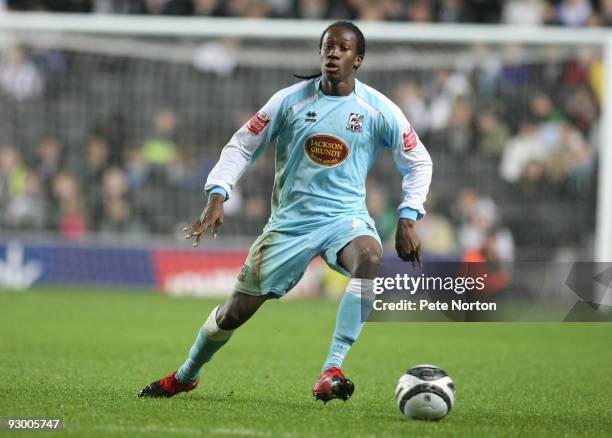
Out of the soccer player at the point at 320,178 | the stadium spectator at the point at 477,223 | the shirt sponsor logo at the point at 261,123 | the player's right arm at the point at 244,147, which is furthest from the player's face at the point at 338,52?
the stadium spectator at the point at 477,223

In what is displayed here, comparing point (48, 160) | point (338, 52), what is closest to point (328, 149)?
point (338, 52)

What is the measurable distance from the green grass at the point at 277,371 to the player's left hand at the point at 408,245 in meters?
0.96

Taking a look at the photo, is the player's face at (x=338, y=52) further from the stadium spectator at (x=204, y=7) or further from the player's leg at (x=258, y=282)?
the stadium spectator at (x=204, y=7)

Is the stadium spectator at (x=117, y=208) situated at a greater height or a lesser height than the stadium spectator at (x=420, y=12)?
lesser

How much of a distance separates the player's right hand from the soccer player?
0.16ft

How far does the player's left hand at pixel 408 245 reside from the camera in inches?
272

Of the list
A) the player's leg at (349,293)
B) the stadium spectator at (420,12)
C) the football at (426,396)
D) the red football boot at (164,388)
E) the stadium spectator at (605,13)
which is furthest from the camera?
the stadium spectator at (605,13)

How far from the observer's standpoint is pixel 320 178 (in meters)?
7.21

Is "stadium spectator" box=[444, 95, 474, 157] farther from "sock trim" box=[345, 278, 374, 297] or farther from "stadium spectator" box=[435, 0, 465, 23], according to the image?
"sock trim" box=[345, 278, 374, 297]

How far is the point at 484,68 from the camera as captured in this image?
1822 cm

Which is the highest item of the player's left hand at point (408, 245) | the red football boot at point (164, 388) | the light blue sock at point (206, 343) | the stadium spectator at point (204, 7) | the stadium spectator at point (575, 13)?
the stadium spectator at point (575, 13)

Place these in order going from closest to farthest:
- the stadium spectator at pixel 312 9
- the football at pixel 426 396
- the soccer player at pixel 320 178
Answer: the football at pixel 426 396, the soccer player at pixel 320 178, the stadium spectator at pixel 312 9

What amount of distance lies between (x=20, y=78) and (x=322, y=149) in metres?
12.5

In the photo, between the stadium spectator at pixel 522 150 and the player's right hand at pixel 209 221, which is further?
the stadium spectator at pixel 522 150
